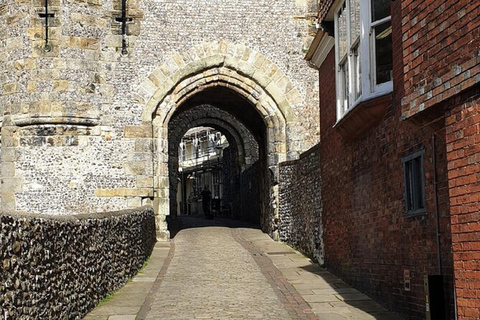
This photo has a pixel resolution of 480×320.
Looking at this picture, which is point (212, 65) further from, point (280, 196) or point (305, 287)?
point (305, 287)

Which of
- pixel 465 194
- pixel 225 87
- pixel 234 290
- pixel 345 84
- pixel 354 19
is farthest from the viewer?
pixel 225 87

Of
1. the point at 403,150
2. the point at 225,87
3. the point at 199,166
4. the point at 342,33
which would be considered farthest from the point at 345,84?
the point at 199,166

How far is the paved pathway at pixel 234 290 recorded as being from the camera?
29.9 ft

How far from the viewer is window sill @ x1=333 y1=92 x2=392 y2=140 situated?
8.80 metres

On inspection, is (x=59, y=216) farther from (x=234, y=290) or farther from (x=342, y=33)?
(x=342, y=33)

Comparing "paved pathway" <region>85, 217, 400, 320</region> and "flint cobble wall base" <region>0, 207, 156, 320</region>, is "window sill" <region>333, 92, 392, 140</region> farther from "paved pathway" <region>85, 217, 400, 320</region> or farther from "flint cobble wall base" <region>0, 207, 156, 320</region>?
"flint cobble wall base" <region>0, 207, 156, 320</region>

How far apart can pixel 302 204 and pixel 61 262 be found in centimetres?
889

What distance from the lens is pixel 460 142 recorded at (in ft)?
18.2

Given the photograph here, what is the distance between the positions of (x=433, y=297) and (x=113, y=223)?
5.65m

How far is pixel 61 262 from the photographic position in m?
7.65

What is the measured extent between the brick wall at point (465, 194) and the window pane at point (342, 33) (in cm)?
530

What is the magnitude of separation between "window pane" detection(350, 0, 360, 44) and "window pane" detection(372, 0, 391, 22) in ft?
2.11

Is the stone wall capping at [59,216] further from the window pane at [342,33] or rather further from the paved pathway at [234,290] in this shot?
the window pane at [342,33]

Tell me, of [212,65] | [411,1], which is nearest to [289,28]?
[212,65]
